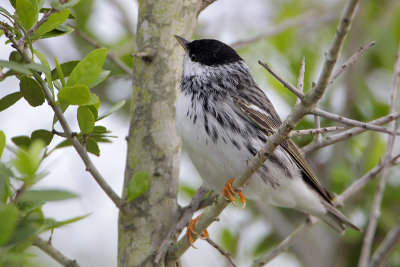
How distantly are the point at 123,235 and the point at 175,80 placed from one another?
0.92m

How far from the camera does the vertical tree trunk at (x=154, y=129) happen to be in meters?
2.74

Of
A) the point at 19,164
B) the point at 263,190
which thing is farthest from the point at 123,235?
the point at 19,164

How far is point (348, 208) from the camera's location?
4598mm

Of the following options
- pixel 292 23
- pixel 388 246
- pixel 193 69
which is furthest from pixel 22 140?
pixel 292 23

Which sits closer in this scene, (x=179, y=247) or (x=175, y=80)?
(x=179, y=247)

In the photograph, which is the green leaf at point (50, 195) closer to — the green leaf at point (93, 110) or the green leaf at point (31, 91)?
the green leaf at point (31, 91)

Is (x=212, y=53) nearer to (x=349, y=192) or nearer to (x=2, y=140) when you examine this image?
(x=349, y=192)

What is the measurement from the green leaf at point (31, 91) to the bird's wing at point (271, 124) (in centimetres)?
129

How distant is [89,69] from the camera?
6.82 feet

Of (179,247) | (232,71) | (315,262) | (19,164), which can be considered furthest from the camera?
(315,262)

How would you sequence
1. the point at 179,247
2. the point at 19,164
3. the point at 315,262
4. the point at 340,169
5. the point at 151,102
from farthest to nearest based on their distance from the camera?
the point at 315,262
the point at 340,169
the point at 151,102
the point at 179,247
the point at 19,164

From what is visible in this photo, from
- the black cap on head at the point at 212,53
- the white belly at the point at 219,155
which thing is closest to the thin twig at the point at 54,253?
the white belly at the point at 219,155

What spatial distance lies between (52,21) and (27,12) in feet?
0.35

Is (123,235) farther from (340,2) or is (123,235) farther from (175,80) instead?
(340,2)
